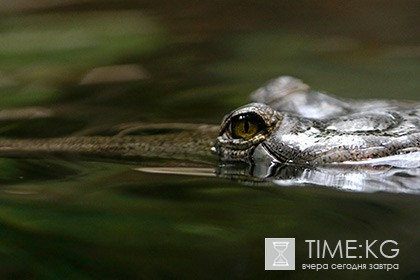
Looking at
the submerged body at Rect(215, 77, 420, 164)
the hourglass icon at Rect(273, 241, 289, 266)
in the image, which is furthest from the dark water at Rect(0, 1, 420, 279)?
the submerged body at Rect(215, 77, 420, 164)

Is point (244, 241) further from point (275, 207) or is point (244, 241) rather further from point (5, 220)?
point (5, 220)

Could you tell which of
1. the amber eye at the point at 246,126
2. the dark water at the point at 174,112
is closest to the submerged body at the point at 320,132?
the amber eye at the point at 246,126

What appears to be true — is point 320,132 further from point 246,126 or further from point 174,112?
point 174,112

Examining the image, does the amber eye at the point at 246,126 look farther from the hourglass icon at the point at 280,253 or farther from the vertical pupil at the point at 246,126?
the hourglass icon at the point at 280,253

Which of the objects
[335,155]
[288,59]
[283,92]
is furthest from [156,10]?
[335,155]

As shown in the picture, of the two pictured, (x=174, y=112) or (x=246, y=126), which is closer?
(x=246, y=126)

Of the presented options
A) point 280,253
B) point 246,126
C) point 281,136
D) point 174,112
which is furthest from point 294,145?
point 174,112

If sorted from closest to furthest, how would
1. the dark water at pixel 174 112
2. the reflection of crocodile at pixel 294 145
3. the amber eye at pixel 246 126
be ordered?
the dark water at pixel 174 112 → the reflection of crocodile at pixel 294 145 → the amber eye at pixel 246 126

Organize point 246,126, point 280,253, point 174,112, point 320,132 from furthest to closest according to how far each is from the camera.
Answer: point 174,112 → point 246,126 → point 320,132 → point 280,253
